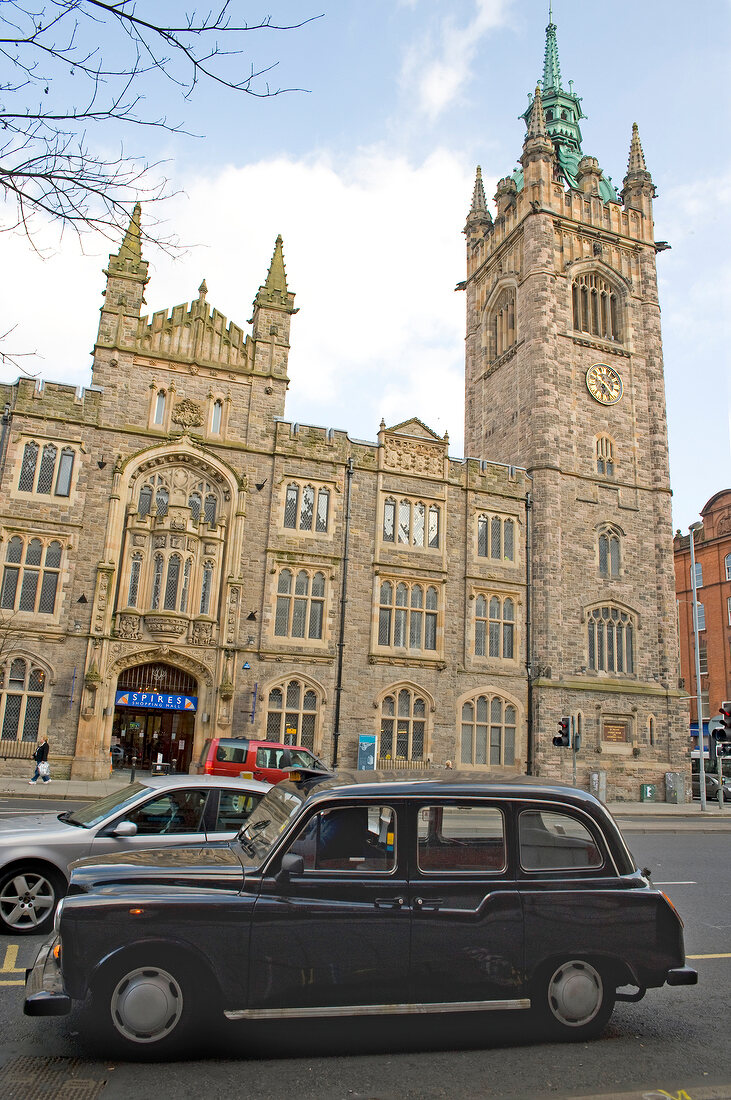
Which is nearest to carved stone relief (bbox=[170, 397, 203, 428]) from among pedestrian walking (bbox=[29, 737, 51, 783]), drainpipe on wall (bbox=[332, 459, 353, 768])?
drainpipe on wall (bbox=[332, 459, 353, 768])

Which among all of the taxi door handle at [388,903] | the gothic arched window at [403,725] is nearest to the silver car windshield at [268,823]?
the taxi door handle at [388,903]

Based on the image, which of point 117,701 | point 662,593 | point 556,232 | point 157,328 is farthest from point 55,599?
point 556,232

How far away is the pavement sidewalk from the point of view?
18.7m

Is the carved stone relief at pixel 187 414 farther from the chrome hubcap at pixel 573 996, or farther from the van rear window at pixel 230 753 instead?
the chrome hubcap at pixel 573 996

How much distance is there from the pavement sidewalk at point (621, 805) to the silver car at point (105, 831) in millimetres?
12368

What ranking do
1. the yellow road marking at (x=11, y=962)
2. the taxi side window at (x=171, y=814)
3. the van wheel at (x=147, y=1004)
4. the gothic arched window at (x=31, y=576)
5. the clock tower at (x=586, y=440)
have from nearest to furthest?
the van wheel at (x=147, y=1004)
the yellow road marking at (x=11, y=962)
the taxi side window at (x=171, y=814)
the gothic arched window at (x=31, y=576)
the clock tower at (x=586, y=440)

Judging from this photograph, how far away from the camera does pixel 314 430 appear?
27.0m

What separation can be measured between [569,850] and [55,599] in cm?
2096

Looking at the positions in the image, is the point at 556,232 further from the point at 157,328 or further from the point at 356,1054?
the point at 356,1054

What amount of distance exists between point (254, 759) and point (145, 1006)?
13.2 meters

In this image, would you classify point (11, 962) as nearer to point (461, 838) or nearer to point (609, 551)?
point (461, 838)

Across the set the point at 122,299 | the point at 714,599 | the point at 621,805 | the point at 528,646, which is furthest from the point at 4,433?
the point at 714,599

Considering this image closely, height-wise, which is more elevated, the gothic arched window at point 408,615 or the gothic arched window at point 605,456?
the gothic arched window at point 605,456

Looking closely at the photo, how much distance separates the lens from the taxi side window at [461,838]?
4.79m
